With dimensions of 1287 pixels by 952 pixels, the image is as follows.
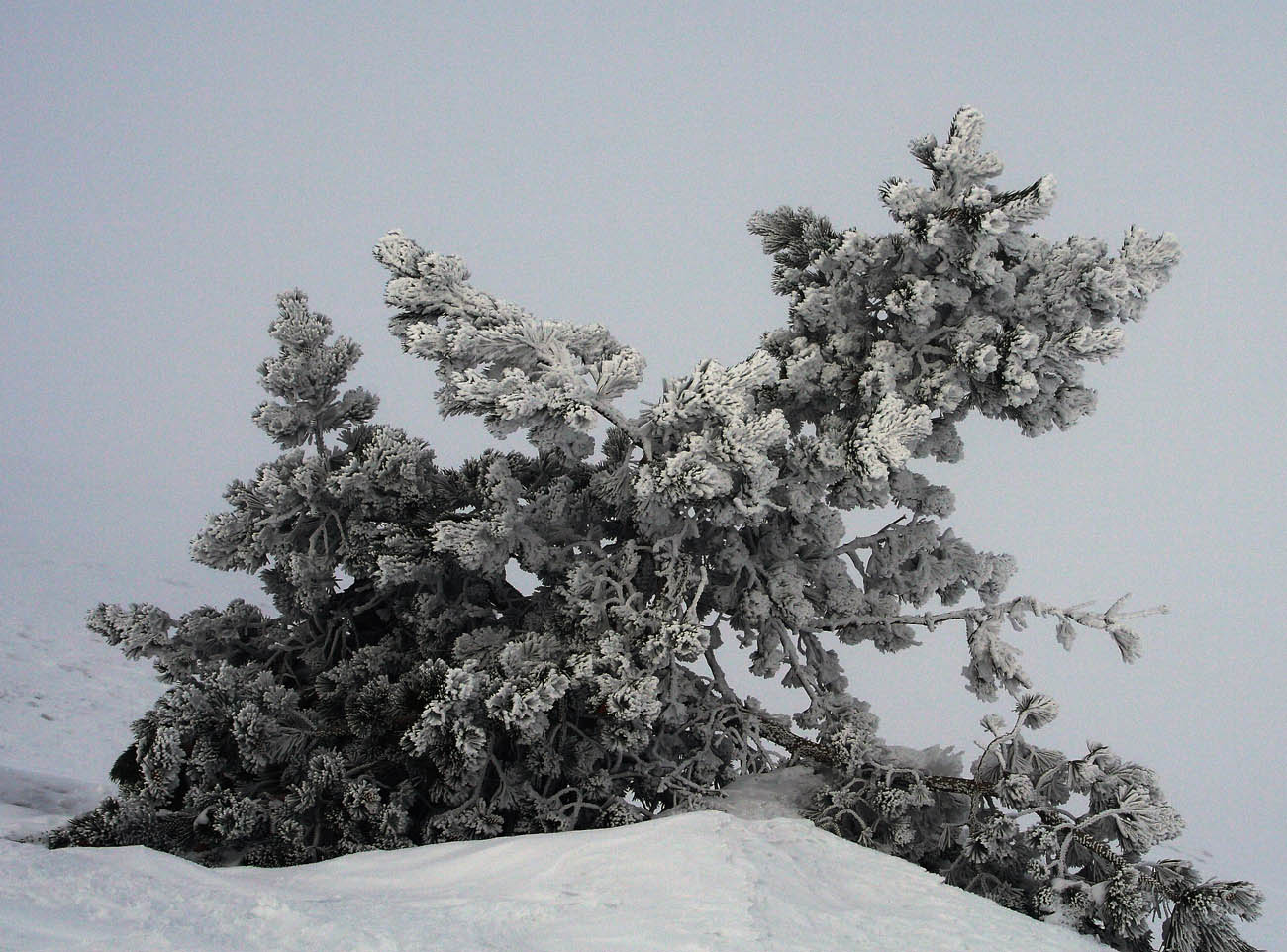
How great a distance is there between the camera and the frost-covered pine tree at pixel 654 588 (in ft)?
15.4

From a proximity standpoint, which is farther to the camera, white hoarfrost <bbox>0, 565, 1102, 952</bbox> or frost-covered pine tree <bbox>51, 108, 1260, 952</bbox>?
frost-covered pine tree <bbox>51, 108, 1260, 952</bbox>

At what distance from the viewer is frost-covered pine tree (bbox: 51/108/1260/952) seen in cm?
470

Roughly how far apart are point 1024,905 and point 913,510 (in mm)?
1865

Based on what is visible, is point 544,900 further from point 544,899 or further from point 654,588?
point 654,588

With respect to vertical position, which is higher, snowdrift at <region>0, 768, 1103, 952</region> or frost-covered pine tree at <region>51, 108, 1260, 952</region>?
frost-covered pine tree at <region>51, 108, 1260, 952</region>

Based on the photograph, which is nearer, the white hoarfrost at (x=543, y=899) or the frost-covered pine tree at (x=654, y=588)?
the white hoarfrost at (x=543, y=899)

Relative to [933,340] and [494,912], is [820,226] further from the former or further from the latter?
[494,912]

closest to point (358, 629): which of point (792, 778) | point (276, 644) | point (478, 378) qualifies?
point (276, 644)

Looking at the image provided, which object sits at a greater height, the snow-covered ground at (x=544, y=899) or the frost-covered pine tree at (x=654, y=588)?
the frost-covered pine tree at (x=654, y=588)

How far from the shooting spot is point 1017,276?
5328 millimetres

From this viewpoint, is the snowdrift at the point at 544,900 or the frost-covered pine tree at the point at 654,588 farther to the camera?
the frost-covered pine tree at the point at 654,588

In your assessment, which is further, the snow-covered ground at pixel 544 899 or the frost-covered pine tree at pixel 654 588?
the frost-covered pine tree at pixel 654 588

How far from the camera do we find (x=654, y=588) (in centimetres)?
540

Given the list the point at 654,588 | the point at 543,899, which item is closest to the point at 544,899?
the point at 543,899
